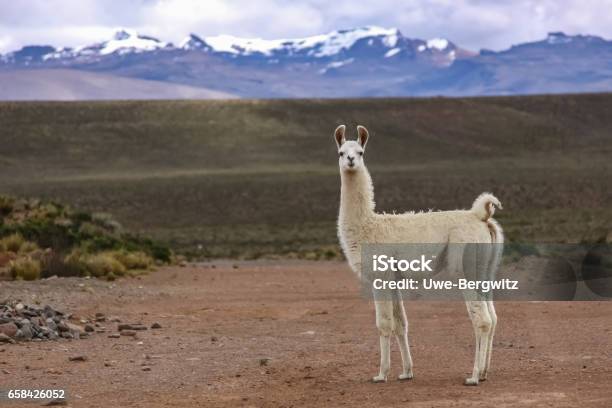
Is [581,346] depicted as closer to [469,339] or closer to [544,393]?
[469,339]

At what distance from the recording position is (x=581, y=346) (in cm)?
1176

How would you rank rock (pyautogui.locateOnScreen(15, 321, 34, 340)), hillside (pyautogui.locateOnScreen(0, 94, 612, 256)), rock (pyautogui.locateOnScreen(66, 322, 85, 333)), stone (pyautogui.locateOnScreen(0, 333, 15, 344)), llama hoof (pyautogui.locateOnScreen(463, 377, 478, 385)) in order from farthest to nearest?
hillside (pyautogui.locateOnScreen(0, 94, 612, 256)) → rock (pyautogui.locateOnScreen(66, 322, 85, 333)) → rock (pyautogui.locateOnScreen(15, 321, 34, 340)) → stone (pyautogui.locateOnScreen(0, 333, 15, 344)) → llama hoof (pyautogui.locateOnScreen(463, 377, 478, 385))

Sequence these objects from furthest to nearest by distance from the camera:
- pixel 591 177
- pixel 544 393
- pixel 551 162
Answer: pixel 551 162
pixel 591 177
pixel 544 393

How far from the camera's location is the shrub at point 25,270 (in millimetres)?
19547

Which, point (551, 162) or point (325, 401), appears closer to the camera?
point (325, 401)

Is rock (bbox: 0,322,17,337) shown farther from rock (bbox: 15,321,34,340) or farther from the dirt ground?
the dirt ground

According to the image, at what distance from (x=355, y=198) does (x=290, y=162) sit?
69.4 m

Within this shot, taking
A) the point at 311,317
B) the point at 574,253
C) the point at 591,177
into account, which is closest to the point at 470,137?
the point at 591,177

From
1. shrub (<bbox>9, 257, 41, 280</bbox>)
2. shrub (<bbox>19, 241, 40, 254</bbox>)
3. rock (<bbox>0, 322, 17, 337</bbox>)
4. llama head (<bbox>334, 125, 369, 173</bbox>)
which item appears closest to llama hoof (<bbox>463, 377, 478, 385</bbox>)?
llama head (<bbox>334, 125, 369, 173</bbox>)

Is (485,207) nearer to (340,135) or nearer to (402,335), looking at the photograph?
(402,335)

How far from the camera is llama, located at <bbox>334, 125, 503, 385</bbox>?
9586mm

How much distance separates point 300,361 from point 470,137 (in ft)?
278

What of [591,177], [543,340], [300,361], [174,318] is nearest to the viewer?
[300,361]

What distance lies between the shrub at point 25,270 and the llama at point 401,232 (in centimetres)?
1096
